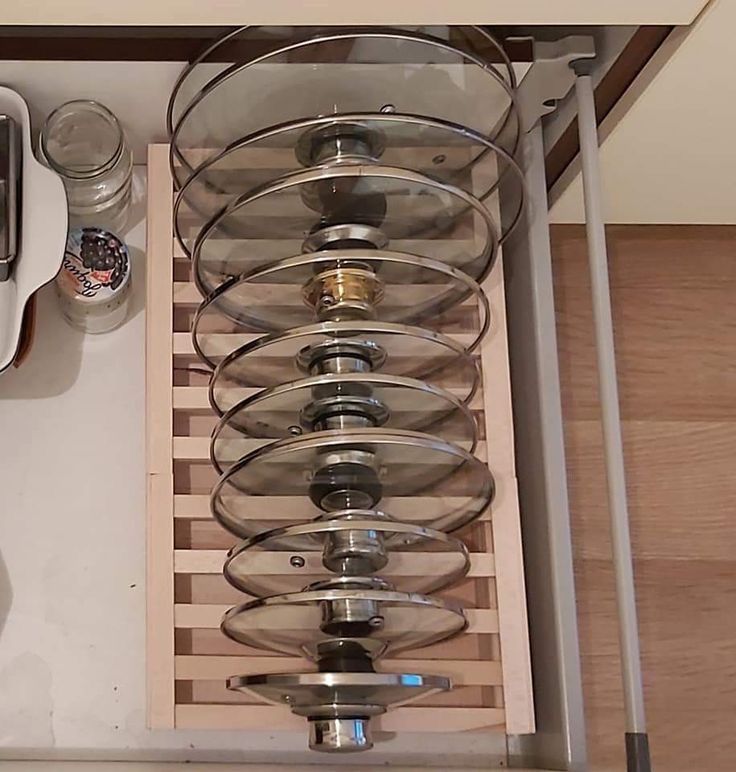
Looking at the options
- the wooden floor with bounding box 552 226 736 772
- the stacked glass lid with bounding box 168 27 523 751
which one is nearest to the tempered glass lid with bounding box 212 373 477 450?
the stacked glass lid with bounding box 168 27 523 751

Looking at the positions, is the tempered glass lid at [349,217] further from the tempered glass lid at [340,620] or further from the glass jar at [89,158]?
the tempered glass lid at [340,620]

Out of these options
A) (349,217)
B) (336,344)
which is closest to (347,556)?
(336,344)

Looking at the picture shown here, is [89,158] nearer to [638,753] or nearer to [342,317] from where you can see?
[342,317]

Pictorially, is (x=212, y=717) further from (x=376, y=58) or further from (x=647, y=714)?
(x=376, y=58)

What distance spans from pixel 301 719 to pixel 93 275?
43cm

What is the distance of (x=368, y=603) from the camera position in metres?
0.80

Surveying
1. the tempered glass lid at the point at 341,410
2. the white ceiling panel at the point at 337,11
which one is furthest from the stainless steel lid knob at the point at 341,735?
the white ceiling panel at the point at 337,11

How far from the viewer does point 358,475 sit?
32.9 inches

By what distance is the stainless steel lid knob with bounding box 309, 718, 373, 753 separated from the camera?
2.65 ft

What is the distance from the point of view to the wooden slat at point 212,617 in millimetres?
934

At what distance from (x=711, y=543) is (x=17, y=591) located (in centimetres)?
64

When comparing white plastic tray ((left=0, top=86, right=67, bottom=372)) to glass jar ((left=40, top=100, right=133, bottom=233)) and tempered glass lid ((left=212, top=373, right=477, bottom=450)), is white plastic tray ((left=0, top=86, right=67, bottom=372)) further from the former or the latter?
tempered glass lid ((left=212, top=373, right=477, bottom=450))

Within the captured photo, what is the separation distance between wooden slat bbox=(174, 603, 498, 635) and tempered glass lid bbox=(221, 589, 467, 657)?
45 millimetres

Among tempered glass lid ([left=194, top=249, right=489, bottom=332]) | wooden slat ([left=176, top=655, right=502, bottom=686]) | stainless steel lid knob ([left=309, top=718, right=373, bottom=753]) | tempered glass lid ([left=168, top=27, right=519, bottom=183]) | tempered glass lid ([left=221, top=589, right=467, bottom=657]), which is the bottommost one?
stainless steel lid knob ([left=309, top=718, right=373, bottom=753])
